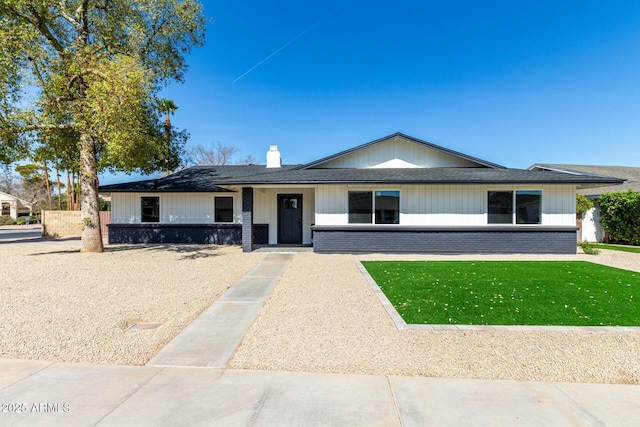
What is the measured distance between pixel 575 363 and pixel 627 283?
5.62 metres

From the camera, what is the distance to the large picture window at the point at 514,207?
37.8ft

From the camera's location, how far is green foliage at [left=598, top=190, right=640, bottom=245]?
46.4 ft

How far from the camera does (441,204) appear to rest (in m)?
11.8

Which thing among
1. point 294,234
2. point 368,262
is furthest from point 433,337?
point 294,234

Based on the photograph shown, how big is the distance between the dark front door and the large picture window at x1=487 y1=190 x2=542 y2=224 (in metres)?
8.19

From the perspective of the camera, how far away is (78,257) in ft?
34.9

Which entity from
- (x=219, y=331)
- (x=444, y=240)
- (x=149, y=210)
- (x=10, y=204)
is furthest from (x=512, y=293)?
(x=10, y=204)

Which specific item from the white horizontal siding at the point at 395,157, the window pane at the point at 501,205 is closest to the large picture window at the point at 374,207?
the white horizontal siding at the point at 395,157

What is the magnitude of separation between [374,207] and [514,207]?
17.8 feet

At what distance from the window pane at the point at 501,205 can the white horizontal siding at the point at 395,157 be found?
2.47 metres

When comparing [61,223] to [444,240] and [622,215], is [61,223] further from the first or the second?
[622,215]

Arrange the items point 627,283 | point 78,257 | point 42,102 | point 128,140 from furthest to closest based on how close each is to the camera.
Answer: point 78,257, point 42,102, point 128,140, point 627,283

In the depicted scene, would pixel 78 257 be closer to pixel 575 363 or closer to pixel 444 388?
pixel 444 388

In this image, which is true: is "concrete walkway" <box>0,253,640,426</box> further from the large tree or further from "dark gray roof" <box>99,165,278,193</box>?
"dark gray roof" <box>99,165,278,193</box>
